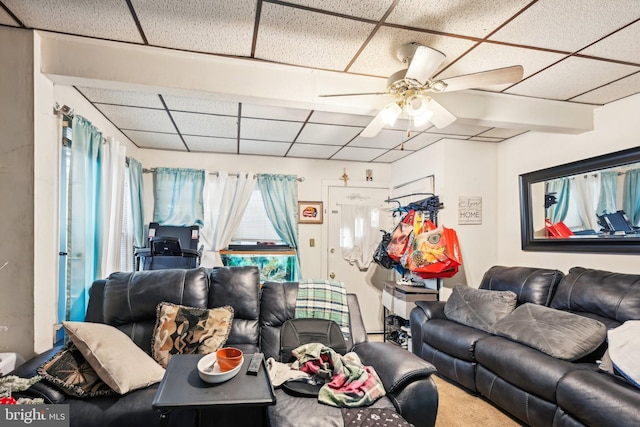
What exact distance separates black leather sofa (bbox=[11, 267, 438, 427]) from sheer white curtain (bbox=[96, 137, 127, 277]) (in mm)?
598

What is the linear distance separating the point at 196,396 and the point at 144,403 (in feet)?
1.67

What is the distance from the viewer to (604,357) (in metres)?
1.94

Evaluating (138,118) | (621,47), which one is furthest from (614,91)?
(138,118)

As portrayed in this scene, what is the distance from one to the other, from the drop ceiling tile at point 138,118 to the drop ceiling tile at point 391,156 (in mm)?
2618

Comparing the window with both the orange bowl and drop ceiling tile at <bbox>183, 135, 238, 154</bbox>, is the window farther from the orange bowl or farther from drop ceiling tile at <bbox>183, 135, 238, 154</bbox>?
the orange bowl

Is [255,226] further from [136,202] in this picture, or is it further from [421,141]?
[421,141]

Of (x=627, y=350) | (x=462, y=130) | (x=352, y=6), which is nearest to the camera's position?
(x=352, y=6)

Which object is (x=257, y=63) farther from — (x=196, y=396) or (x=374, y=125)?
(x=196, y=396)

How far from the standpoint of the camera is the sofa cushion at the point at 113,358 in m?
1.63

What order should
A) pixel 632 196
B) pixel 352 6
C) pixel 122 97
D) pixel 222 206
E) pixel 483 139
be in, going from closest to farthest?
1. pixel 352 6
2. pixel 632 196
3. pixel 122 97
4. pixel 483 139
5. pixel 222 206

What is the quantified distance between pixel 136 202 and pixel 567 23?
13.1 feet

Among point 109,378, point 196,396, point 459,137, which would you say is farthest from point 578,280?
point 109,378

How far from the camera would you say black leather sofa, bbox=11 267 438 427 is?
1.54 metres

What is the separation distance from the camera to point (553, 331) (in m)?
2.19
